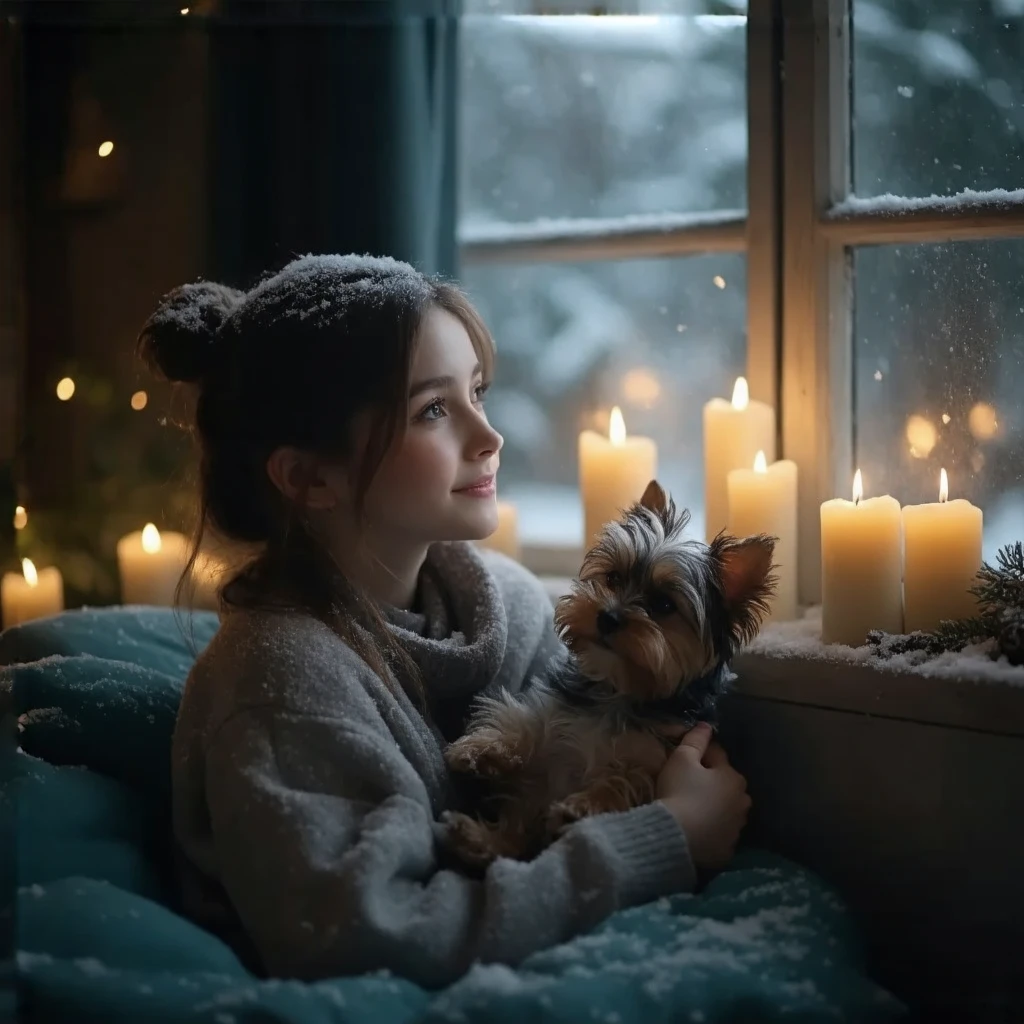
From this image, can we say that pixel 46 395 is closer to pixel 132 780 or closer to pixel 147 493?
pixel 147 493

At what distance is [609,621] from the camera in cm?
129

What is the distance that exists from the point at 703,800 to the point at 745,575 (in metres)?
0.25

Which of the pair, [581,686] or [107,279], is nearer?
[581,686]

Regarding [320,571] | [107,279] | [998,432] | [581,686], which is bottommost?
[581,686]

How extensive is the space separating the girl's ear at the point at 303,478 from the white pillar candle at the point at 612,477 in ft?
1.42

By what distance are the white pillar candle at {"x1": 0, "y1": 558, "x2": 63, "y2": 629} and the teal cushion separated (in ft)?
0.30

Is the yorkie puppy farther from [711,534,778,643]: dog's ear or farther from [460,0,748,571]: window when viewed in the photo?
[460,0,748,571]: window

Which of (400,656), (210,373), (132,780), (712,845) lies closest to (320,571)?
(400,656)

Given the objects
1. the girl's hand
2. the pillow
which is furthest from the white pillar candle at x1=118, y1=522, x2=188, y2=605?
the girl's hand

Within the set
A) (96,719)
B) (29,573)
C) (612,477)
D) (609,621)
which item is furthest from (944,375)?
(29,573)

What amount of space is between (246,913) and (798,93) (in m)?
1.29

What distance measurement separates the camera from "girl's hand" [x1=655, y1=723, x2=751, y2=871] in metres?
1.30

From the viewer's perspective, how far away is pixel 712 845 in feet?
4.32

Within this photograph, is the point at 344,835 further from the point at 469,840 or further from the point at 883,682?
the point at 883,682
